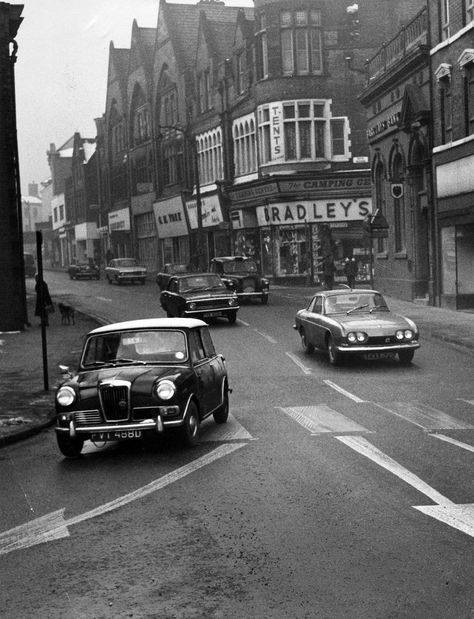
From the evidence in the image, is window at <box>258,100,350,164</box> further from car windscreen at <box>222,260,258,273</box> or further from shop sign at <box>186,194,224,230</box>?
car windscreen at <box>222,260,258,273</box>

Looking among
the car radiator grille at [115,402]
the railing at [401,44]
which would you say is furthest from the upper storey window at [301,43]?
the car radiator grille at [115,402]

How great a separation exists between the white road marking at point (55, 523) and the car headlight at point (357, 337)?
901cm

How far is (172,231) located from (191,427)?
5750 cm

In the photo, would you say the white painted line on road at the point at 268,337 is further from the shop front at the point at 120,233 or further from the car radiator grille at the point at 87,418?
the shop front at the point at 120,233

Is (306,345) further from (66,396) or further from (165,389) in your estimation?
(66,396)

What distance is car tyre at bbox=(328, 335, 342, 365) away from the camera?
19.0 m

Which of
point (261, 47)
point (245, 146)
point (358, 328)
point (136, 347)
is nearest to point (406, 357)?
point (358, 328)

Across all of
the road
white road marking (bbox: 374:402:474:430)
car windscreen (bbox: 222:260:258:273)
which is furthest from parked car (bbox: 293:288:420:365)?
car windscreen (bbox: 222:260:258:273)

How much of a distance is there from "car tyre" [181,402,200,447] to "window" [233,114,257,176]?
137 ft

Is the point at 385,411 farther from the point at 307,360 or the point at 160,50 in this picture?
the point at 160,50

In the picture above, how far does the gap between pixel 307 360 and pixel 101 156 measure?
73.6m

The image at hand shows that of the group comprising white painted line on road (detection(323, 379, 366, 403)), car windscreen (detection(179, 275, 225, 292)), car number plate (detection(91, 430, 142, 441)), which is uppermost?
car windscreen (detection(179, 275, 225, 292))

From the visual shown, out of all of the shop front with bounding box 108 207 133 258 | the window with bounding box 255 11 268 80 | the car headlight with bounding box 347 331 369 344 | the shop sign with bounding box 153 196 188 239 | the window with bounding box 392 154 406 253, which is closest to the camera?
the car headlight with bounding box 347 331 369 344

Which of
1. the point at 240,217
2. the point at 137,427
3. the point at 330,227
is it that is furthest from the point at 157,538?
the point at 240,217
